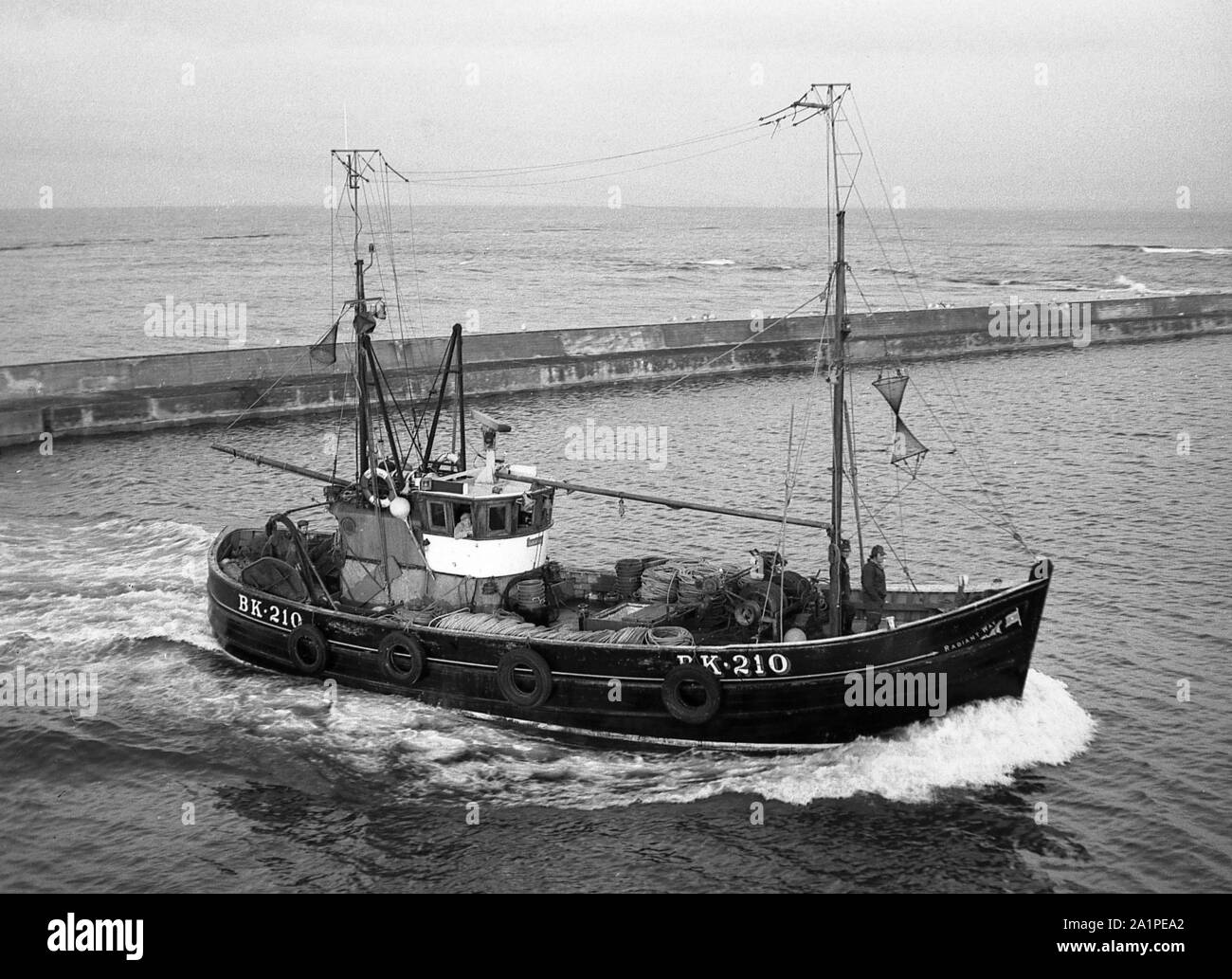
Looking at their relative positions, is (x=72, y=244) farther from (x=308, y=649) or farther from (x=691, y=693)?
(x=691, y=693)

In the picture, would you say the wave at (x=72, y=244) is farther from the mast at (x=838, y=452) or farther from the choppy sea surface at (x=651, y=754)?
the mast at (x=838, y=452)

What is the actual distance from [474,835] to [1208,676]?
50.6 ft

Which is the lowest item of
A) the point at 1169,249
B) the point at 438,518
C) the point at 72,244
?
the point at 438,518

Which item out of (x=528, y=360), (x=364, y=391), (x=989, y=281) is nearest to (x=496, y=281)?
(x=989, y=281)

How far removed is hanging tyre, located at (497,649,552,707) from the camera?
2172cm

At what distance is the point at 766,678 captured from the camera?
67.9 feet

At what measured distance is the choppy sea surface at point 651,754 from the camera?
18578mm

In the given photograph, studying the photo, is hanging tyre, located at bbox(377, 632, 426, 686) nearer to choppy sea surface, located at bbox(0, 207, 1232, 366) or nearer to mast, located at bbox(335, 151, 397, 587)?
mast, located at bbox(335, 151, 397, 587)

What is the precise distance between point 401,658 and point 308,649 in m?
2.38

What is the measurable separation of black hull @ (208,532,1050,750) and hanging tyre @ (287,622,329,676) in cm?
212

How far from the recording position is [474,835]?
19312 mm
